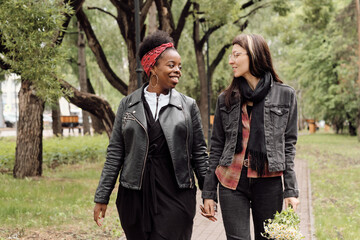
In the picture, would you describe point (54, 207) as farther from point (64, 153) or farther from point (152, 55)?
point (64, 153)

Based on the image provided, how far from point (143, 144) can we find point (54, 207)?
515 centimetres

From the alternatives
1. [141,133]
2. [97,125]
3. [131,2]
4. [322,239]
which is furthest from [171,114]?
[97,125]

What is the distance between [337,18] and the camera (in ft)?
82.6

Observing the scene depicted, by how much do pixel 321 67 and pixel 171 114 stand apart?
3374cm

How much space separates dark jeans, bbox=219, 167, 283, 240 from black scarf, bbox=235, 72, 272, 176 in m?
0.10

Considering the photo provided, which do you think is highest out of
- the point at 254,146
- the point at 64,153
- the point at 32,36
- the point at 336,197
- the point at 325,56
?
the point at 325,56

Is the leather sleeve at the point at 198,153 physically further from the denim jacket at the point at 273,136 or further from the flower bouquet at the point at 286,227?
the flower bouquet at the point at 286,227

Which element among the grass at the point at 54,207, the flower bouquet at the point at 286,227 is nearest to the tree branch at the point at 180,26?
the grass at the point at 54,207

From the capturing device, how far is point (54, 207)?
26.1ft

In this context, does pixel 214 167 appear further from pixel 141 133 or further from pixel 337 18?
pixel 337 18

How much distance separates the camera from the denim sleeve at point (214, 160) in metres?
3.34

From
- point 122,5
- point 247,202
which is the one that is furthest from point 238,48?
point 122,5

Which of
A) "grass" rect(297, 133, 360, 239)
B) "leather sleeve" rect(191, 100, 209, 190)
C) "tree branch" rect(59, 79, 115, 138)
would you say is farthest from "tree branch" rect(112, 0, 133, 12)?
"leather sleeve" rect(191, 100, 209, 190)

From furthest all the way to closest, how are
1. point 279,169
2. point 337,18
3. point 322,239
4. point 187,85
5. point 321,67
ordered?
point 321,67 < point 187,85 < point 337,18 < point 322,239 < point 279,169
